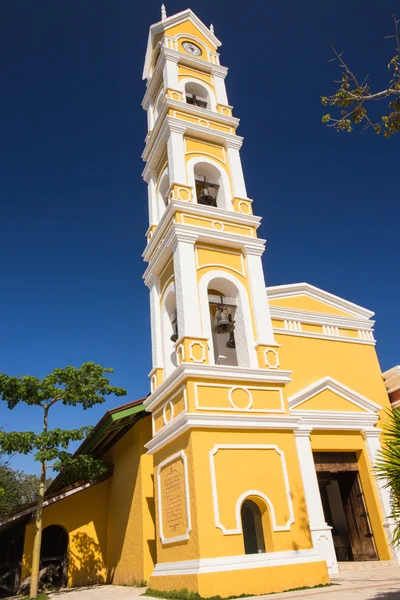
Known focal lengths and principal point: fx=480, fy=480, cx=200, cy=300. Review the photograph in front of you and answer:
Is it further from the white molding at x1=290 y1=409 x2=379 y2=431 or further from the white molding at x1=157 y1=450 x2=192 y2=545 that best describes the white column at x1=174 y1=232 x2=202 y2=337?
the white molding at x1=290 y1=409 x2=379 y2=431

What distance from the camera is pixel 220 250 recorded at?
11.5 meters

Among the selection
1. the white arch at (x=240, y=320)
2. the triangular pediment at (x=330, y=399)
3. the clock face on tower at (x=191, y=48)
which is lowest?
the triangular pediment at (x=330, y=399)

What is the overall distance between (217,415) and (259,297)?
10.9 ft

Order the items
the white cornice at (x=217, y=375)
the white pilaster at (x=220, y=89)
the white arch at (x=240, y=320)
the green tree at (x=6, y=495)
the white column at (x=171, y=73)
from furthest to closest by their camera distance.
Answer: the green tree at (x=6, y=495) < the white pilaster at (x=220, y=89) < the white column at (x=171, y=73) < the white arch at (x=240, y=320) < the white cornice at (x=217, y=375)

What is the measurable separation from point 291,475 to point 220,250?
5253 mm

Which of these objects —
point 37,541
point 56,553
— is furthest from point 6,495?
point 37,541

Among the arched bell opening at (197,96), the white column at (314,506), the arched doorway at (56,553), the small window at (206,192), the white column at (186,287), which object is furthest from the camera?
the arched bell opening at (197,96)

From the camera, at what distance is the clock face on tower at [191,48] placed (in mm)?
15814

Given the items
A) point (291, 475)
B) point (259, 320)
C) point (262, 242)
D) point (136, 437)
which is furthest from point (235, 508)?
point (262, 242)

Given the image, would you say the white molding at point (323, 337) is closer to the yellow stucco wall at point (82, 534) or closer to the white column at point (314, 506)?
the white column at point (314, 506)

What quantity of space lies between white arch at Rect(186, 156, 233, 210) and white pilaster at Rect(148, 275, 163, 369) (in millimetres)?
2640

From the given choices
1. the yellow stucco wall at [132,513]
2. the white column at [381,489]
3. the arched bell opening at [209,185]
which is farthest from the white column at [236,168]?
the white column at [381,489]

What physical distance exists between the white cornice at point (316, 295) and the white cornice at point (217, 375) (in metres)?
2.99

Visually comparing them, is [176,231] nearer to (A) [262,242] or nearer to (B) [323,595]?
(A) [262,242]
